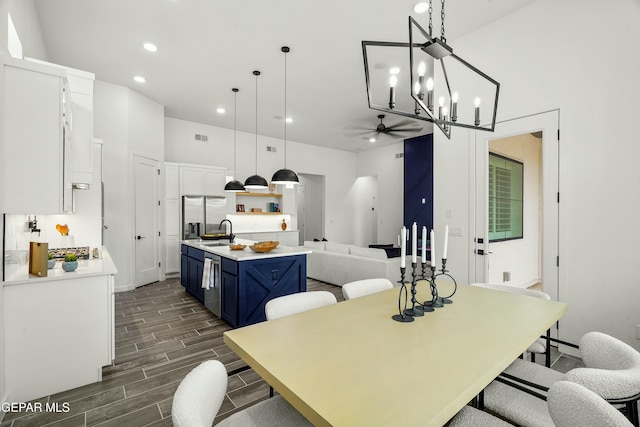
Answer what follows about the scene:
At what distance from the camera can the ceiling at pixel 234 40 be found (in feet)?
10.4

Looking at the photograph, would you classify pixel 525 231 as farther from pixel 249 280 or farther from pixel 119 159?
pixel 119 159

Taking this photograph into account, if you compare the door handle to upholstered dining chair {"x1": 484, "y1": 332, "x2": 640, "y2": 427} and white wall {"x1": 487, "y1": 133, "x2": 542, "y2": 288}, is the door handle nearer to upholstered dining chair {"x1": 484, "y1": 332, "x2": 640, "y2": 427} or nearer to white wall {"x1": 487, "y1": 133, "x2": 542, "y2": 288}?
white wall {"x1": 487, "y1": 133, "x2": 542, "y2": 288}

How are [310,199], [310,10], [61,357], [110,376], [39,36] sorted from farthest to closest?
[310,199]
[39,36]
[310,10]
[110,376]
[61,357]

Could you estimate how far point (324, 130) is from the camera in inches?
307

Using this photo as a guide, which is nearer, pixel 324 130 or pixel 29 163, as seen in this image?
pixel 29 163

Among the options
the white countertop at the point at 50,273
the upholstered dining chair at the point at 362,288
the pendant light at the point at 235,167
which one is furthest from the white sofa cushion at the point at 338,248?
the white countertop at the point at 50,273

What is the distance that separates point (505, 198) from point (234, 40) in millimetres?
3876

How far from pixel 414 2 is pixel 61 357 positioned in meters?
4.46

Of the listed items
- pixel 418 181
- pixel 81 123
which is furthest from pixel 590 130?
pixel 418 181

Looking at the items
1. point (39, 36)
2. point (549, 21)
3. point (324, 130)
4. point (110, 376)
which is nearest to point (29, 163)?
point (110, 376)

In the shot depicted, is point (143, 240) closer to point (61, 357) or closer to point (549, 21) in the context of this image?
point (61, 357)

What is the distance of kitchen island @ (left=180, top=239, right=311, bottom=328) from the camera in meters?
3.40

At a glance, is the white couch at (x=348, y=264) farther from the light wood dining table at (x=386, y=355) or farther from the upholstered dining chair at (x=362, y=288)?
the light wood dining table at (x=386, y=355)

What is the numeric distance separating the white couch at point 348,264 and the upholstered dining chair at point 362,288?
2236 mm
